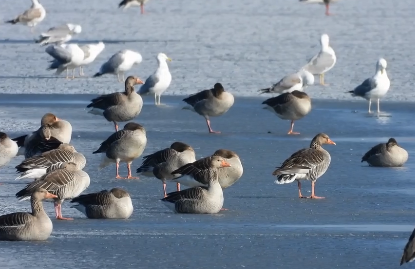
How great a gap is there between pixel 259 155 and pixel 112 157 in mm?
2219

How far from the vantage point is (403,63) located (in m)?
23.4

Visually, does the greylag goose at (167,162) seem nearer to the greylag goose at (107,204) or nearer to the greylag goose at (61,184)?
the greylag goose at (61,184)

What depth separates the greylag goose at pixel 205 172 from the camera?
35.1ft

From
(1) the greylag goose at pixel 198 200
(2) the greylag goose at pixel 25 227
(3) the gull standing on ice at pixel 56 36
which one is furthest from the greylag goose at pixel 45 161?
(3) the gull standing on ice at pixel 56 36

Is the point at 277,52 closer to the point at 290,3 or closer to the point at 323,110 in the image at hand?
the point at 323,110

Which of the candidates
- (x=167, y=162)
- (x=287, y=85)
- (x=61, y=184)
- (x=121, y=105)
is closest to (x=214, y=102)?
(x=121, y=105)

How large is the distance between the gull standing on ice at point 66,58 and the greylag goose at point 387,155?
36.0ft

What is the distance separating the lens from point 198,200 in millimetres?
10211

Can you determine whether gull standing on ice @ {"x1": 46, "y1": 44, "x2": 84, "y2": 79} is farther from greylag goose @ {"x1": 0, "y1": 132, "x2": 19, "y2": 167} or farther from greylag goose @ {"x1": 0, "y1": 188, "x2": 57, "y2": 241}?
greylag goose @ {"x1": 0, "y1": 188, "x2": 57, "y2": 241}

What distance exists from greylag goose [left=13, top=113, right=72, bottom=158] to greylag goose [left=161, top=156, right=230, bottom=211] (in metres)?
2.38

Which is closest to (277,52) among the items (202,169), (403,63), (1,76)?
(403,63)

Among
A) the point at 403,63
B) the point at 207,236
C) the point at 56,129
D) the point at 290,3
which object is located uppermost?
the point at 290,3

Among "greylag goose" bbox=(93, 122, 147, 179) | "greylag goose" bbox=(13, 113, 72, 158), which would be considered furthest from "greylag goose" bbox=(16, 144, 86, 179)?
"greylag goose" bbox=(93, 122, 147, 179)

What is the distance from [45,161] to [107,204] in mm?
1677
